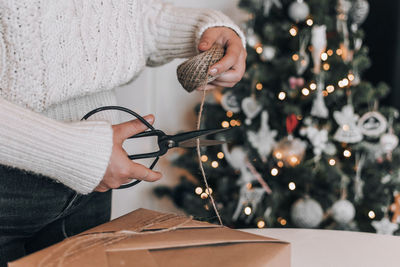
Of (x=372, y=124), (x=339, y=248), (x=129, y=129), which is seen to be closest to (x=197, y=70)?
(x=129, y=129)

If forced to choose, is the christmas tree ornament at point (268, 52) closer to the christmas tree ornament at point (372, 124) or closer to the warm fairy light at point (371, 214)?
the christmas tree ornament at point (372, 124)

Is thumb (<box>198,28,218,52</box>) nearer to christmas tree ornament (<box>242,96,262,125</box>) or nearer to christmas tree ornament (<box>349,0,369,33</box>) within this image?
christmas tree ornament (<box>242,96,262,125</box>)

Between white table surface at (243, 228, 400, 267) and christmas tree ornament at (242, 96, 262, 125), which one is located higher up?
christmas tree ornament at (242, 96, 262, 125)

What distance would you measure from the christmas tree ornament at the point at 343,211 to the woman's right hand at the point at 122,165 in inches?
48.0

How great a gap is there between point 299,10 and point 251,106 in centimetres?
42

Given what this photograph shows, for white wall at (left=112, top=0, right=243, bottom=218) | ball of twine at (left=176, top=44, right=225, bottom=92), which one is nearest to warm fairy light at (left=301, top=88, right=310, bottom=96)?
white wall at (left=112, top=0, right=243, bottom=218)

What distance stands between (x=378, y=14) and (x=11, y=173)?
197 cm

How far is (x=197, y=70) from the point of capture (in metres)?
0.61

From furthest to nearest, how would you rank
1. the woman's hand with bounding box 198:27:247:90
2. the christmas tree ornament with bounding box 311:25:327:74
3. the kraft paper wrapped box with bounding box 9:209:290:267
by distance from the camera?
the christmas tree ornament with bounding box 311:25:327:74 → the woman's hand with bounding box 198:27:247:90 → the kraft paper wrapped box with bounding box 9:209:290:267

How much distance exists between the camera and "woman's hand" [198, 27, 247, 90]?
663mm

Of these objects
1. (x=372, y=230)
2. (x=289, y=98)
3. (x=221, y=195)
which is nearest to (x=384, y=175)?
(x=372, y=230)

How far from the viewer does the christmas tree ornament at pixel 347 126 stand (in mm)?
1651

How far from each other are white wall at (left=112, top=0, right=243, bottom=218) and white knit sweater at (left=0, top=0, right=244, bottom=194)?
1046 mm

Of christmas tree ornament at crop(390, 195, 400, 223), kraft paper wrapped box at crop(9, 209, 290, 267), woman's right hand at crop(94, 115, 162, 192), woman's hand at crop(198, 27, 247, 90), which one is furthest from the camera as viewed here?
christmas tree ornament at crop(390, 195, 400, 223)
